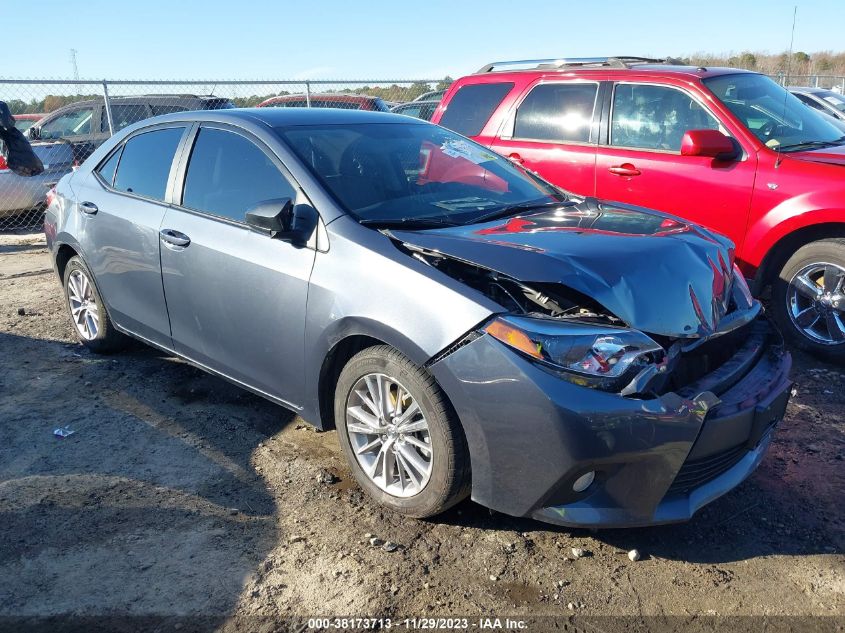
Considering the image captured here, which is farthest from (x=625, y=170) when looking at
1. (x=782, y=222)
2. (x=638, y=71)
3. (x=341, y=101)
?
(x=341, y=101)

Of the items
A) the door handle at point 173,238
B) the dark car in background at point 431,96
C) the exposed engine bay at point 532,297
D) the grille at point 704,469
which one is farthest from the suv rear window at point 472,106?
the dark car in background at point 431,96

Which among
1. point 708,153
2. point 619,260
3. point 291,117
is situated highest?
point 291,117

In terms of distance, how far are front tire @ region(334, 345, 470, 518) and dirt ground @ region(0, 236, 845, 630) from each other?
169mm

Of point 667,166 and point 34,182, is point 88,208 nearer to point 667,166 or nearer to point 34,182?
point 667,166

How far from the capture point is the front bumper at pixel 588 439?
2605mm

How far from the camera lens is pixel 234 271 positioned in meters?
3.67

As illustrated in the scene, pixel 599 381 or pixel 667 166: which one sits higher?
pixel 667 166

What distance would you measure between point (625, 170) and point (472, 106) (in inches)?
71.8

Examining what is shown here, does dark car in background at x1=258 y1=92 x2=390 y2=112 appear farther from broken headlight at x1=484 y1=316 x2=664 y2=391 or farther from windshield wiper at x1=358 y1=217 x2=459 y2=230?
broken headlight at x1=484 y1=316 x2=664 y2=391

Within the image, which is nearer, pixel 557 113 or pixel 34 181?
pixel 557 113

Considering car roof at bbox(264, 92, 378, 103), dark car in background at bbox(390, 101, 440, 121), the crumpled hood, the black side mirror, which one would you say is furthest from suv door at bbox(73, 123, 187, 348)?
dark car in background at bbox(390, 101, 440, 121)

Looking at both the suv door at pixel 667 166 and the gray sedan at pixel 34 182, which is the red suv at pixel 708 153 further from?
the gray sedan at pixel 34 182

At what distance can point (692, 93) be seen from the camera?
5566mm

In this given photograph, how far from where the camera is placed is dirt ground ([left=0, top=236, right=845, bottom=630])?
2.72m
